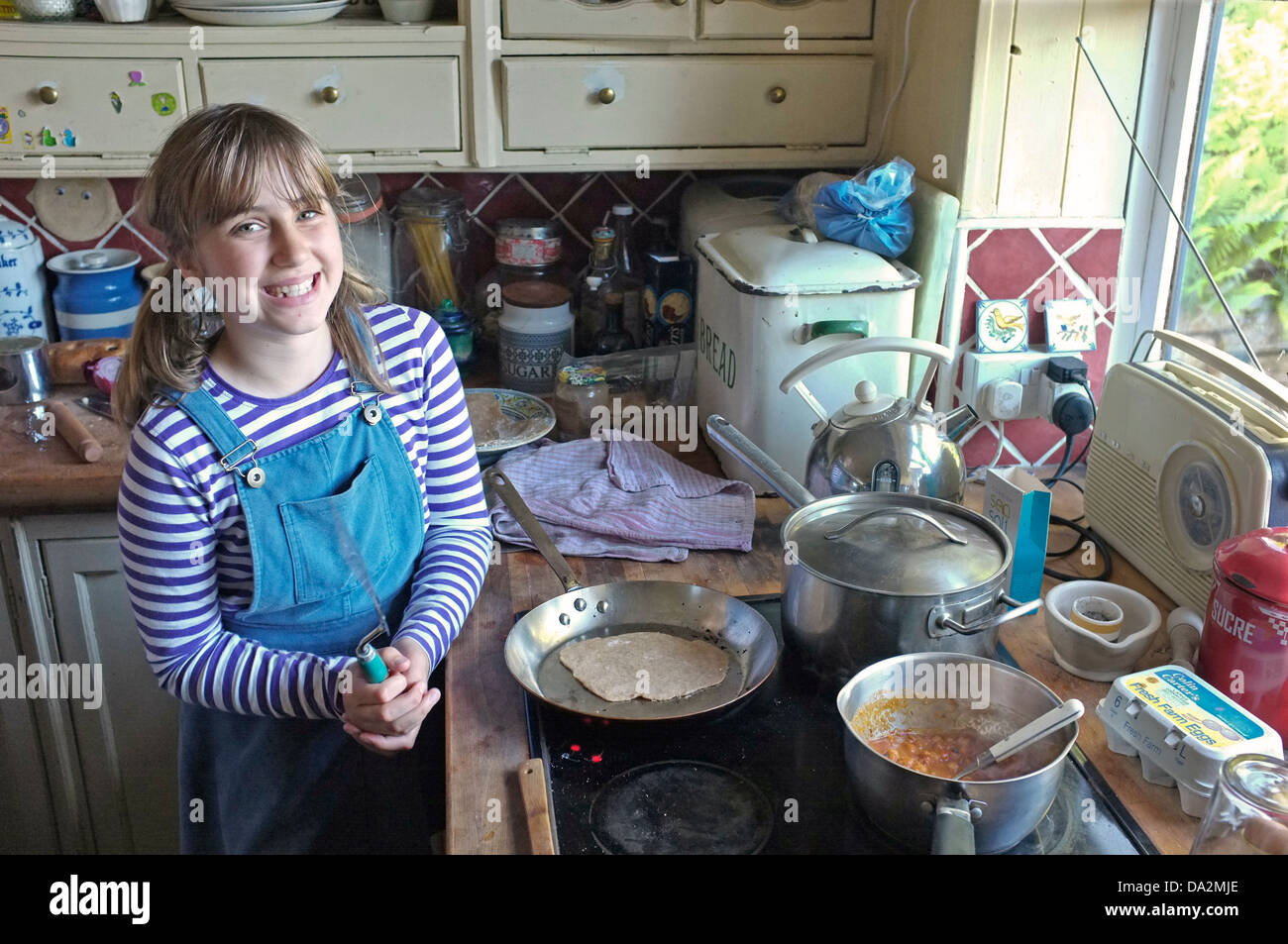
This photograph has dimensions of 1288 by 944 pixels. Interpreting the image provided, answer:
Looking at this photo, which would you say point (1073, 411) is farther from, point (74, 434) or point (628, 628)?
point (74, 434)

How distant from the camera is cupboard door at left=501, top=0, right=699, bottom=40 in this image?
5.36 feet

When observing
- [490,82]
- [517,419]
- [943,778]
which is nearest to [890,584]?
[943,778]

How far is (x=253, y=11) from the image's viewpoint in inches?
63.1

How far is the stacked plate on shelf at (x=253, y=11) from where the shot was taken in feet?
5.25

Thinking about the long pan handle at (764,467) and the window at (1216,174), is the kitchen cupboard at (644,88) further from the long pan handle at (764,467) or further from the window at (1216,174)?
the long pan handle at (764,467)

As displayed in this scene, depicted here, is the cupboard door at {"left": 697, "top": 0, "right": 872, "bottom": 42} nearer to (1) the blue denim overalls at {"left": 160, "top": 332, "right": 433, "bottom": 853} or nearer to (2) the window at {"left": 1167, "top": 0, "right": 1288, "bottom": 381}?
(2) the window at {"left": 1167, "top": 0, "right": 1288, "bottom": 381}

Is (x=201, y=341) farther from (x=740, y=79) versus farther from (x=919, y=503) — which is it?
(x=740, y=79)

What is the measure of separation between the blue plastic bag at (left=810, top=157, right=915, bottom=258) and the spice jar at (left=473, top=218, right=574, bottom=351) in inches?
20.1

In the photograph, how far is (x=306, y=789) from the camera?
4.02 feet

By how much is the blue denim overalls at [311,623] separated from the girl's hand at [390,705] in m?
0.13

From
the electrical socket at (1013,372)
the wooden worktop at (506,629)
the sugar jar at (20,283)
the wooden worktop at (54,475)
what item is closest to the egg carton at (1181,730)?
the wooden worktop at (506,629)

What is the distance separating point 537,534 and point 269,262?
402mm
